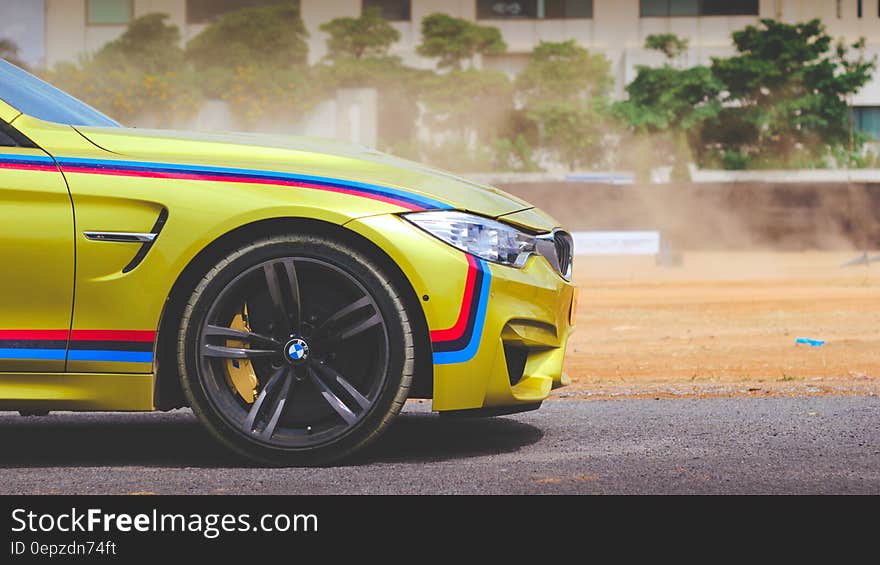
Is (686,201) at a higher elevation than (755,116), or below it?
below

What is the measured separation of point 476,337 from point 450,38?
4466 centimetres

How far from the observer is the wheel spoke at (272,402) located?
4.68 meters

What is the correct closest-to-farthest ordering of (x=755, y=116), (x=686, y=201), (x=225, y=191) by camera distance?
(x=225, y=191), (x=686, y=201), (x=755, y=116)

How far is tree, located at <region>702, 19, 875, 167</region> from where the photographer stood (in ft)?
151

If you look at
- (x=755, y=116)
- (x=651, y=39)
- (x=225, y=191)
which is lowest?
(x=225, y=191)

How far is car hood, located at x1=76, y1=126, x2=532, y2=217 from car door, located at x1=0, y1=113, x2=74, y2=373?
28 centimetres

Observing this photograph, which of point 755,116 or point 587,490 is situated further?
point 755,116

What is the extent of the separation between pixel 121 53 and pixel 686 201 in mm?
26105

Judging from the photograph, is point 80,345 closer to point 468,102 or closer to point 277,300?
point 277,300

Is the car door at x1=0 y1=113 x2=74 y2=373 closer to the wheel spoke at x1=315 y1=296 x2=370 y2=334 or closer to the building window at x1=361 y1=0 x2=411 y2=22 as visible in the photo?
the wheel spoke at x1=315 y1=296 x2=370 y2=334

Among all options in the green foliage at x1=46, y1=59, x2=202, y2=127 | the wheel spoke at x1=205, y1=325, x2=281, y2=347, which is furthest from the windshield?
the green foliage at x1=46, y1=59, x2=202, y2=127
